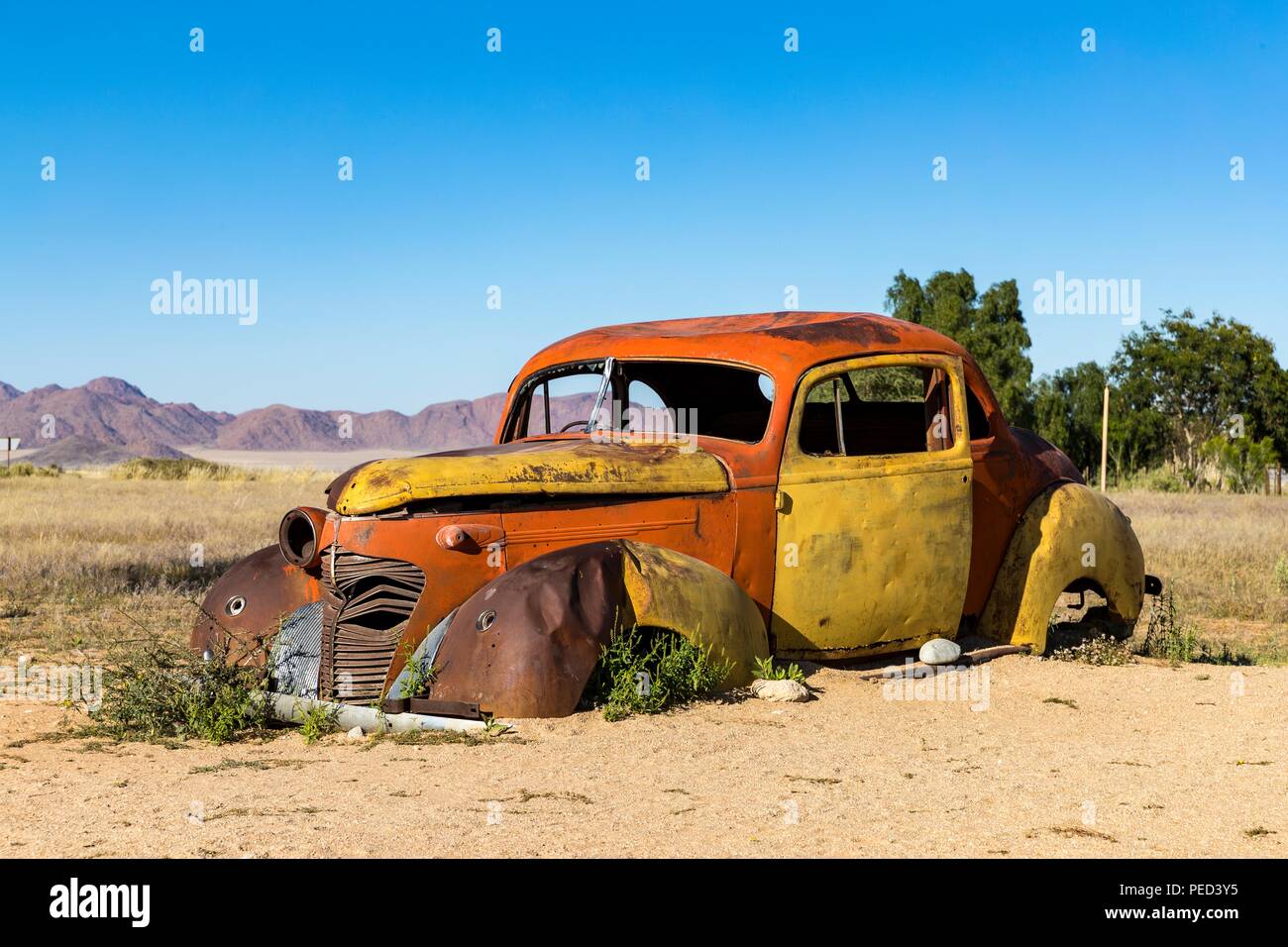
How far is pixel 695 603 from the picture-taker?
247 inches

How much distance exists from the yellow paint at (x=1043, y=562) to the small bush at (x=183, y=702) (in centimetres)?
447

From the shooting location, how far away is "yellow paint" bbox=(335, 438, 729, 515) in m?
6.23

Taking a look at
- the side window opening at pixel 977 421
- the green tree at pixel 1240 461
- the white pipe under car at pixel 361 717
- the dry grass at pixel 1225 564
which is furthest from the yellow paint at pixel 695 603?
the green tree at pixel 1240 461

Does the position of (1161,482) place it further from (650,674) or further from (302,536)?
(302,536)

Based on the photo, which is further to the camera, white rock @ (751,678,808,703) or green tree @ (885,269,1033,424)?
green tree @ (885,269,1033,424)

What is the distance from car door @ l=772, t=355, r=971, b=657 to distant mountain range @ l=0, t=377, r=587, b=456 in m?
126

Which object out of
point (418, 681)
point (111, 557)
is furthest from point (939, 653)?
point (111, 557)

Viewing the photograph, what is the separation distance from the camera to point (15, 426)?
13462 cm

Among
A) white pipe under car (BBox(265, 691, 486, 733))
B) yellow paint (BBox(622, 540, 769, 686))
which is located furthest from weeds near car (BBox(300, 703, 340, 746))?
yellow paint (BBox(622, 540, 769, 686))

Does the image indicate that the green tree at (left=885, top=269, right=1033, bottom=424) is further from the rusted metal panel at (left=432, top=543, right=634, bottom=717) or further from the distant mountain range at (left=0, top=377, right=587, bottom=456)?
the distant mountain range at (left=0, top=377, right=587, bottom=456)

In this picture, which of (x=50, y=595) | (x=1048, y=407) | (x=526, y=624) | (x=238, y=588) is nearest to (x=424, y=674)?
(x=526, y=624)

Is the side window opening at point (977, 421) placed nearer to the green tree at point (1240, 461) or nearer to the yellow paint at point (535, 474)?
the yellow paint at point (535, 474)

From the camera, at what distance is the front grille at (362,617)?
630cm
